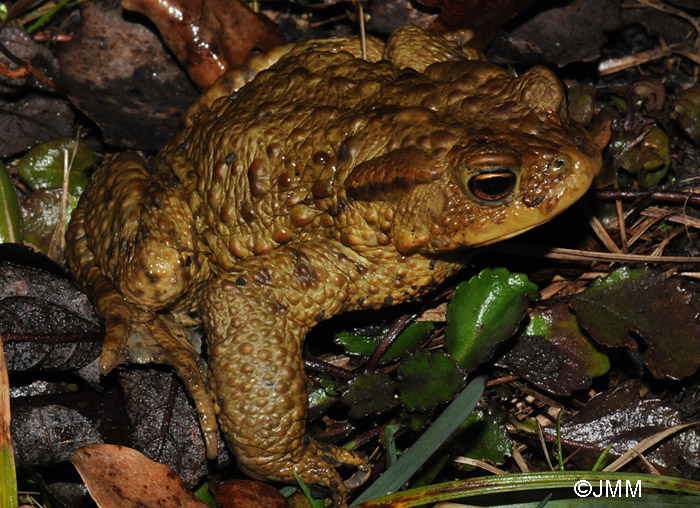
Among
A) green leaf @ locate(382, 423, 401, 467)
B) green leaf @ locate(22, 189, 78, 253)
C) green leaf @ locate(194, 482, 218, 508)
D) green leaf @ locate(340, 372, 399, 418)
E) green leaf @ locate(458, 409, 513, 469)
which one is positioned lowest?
green leaf @ locate(458, 409, 513, 469)

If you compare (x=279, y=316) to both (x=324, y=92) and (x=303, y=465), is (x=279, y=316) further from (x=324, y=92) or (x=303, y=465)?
A: (x=324, y=92)

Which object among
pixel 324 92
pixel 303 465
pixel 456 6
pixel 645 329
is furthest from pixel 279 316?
pixel 456 6

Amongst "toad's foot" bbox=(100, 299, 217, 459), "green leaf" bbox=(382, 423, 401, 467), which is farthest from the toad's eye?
"toad's foot" bbox=(100, 299, 217, 459)

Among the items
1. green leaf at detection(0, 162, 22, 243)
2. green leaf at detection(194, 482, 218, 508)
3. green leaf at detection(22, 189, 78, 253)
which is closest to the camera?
green leaf at detection(194, 482, 218, 508)

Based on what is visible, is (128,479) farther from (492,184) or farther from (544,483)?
(492,184)

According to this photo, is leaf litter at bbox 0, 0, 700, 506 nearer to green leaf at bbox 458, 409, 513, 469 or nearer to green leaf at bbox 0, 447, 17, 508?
green leaf at bbox 458, 409, 513, 469

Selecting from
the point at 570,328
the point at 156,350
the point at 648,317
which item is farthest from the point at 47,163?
the point at 648,317
